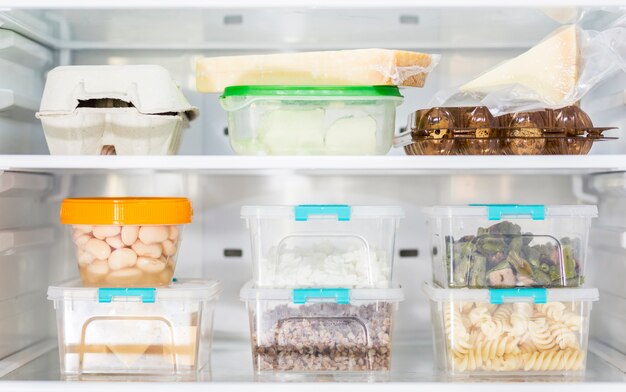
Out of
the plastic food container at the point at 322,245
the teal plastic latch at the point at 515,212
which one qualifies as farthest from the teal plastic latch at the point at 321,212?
the teal plastic latch at the point at 515,212

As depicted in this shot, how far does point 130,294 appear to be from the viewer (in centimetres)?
110

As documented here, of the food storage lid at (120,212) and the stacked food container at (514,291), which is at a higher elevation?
the food storage lid at (120,212)

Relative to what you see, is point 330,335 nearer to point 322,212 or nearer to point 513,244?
point 322,212

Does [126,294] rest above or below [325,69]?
below

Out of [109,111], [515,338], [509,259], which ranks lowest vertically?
[515,338]

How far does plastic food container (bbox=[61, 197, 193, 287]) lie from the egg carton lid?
153mm

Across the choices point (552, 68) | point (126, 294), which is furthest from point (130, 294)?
point (552, 68)

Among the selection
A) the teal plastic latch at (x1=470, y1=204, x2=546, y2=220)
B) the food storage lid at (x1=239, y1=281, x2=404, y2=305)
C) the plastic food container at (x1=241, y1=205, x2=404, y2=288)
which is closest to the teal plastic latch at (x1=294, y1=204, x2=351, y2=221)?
the plastic food container at (x1=241, y1=205, x2=404, y2=288)

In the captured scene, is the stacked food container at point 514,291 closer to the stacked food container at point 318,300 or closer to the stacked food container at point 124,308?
the stacked food container at point 318,300

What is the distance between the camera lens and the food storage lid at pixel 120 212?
110cm

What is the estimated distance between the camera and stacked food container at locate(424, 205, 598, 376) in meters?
1.11

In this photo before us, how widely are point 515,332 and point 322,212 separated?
36 centimetres

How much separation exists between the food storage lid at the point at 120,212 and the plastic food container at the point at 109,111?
0.09m

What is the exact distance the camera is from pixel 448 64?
1436 mm
